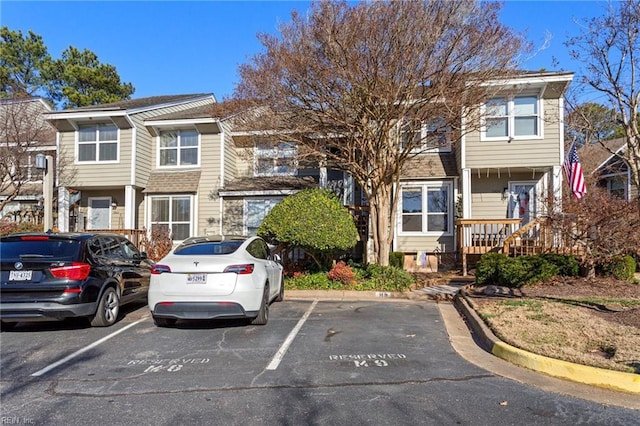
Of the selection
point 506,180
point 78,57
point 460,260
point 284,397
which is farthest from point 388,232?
point 78,57

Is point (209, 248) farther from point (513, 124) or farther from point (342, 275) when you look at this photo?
point (513, 124)

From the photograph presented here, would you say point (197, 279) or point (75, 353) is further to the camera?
point (197, 279)

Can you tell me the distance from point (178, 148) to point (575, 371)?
1665 centimetres

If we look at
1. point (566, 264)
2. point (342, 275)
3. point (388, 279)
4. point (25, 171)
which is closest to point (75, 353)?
point (342, 275)

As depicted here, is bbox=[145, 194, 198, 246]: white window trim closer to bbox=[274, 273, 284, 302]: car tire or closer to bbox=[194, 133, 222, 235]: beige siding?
bbox=[194, 133, 222, 235]: beige siding

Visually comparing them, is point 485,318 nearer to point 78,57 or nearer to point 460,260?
point 460,260

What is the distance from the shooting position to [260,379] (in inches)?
188

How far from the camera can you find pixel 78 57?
123 ft

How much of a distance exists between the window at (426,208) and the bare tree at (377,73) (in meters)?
4.34

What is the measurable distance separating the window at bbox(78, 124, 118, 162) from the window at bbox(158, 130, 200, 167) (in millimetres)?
1798

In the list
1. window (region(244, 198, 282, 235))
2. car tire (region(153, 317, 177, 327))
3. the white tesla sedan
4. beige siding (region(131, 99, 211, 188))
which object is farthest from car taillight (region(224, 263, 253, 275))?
beige siding (region(131, 99, 211, 188))

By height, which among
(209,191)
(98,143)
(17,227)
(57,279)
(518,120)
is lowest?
(57,279)

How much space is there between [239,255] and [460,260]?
9.71 metres

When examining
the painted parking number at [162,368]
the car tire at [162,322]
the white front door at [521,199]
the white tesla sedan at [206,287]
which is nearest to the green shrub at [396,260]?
the white front door at [521,199]
